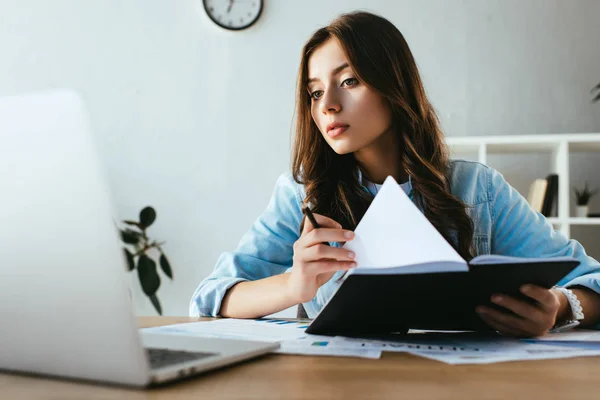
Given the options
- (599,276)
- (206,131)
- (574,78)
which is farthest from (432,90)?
(599,276)

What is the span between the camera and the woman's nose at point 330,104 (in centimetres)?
133

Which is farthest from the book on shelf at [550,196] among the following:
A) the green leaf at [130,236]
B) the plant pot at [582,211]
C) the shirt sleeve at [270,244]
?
the green leaf at [130,236]

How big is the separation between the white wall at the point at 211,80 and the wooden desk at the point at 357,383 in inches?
100

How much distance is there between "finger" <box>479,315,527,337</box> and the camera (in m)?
0.84

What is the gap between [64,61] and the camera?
10.7 ft

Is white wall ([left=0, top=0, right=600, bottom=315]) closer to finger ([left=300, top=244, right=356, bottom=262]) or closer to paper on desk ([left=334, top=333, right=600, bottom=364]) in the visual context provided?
finger ([left=300, top=244, right=356, bottom=262])

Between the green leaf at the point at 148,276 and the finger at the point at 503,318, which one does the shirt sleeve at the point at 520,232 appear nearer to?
the finger at the point at 503,318

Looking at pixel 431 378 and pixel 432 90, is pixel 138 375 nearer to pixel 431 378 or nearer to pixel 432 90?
pixel 431 378

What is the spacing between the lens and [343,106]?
1348mm

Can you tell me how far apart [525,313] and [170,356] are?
18.5 inches

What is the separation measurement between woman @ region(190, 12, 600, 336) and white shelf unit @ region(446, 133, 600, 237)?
4.07ft

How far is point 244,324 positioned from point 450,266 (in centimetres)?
44

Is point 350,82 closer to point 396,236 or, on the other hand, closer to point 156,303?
point 396,236

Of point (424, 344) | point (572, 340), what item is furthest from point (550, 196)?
point (424, 344)
